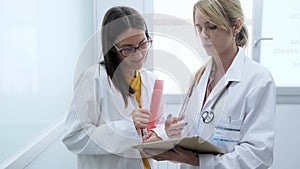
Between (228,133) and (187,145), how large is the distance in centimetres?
16

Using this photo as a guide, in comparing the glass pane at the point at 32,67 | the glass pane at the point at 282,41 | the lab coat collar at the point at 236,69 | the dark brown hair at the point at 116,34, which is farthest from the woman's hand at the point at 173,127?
the glass pane at the point at 282,41

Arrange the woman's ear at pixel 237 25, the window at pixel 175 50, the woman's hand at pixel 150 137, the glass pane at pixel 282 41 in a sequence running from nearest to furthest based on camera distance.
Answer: the window at pixel 175 50 < the woman's hand at pixel 150 137 < the woman's ear at pixel 237 25 < the glass pane at pixel 282 41

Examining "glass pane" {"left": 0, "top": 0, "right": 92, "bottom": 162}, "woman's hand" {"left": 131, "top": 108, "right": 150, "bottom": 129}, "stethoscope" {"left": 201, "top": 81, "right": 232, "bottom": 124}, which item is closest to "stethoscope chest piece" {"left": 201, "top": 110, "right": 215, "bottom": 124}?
"stethoscope" {"left": 201, "top": 81, "right": 232, "bottom": 124}

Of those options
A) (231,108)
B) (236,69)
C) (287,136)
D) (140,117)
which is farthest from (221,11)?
(287,136)

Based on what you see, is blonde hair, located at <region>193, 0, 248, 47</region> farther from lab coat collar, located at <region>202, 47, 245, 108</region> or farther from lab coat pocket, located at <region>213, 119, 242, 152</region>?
lab coat pocket, located at <region>213, 119, 242, 152</region>

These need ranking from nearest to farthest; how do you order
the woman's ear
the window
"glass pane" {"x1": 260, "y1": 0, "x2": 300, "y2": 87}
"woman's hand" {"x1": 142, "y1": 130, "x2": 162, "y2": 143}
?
the window, "woman's hand" {"x1": 142, "y1": 130, "x2": 162, "y2": 143}, the woman's ear, "glass pane" {"x1": 260, "y1": 0, "x2": 300, "y2": 87}

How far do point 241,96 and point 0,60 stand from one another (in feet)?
2.62

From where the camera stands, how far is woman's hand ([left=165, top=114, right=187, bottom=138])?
0.88 meters

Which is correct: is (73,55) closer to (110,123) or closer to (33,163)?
(33,163)

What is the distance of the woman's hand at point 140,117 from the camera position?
82cm

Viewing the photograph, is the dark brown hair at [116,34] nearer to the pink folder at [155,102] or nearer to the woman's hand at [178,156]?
the pink folder at [155,102]

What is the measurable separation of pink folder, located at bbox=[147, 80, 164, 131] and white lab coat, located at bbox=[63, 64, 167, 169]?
27 millimetres

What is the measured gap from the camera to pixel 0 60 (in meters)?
0.98

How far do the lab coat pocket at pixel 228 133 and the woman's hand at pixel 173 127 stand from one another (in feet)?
0.56
